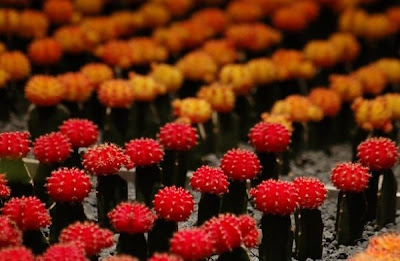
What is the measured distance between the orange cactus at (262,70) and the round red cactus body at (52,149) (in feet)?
2.84

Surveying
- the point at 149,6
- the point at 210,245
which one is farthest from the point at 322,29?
the point at 210,245

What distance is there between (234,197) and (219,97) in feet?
1.74

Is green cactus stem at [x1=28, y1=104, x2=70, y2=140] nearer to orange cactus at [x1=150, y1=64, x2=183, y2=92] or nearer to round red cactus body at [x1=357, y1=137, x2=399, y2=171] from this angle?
orange cactus at [x1=150, y1=64, x2=183, y2=92]

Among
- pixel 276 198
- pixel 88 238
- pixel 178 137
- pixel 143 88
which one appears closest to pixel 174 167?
pixel 178 137

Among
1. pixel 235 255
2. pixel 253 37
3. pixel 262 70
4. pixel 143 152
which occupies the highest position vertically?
pixel 253 37

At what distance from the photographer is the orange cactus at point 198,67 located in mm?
2867

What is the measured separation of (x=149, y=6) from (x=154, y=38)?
0.24m

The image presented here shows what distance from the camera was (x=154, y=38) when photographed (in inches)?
124

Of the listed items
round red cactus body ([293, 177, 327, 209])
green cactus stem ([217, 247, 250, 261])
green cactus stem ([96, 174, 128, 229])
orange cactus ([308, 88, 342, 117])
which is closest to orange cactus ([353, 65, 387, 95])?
orange cactus ([308, 88, 342, 117])

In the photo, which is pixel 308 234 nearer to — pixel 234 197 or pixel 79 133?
pixel 234 197

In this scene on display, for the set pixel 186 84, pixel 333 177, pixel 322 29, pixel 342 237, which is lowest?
pixel 342 237

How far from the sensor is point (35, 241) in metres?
1.96

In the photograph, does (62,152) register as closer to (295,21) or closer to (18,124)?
(18,124)

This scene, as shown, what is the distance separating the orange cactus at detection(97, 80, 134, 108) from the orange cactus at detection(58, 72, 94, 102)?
0.42 ft
